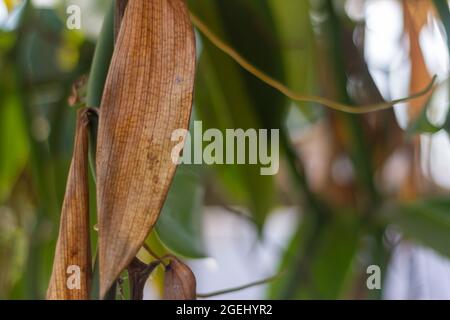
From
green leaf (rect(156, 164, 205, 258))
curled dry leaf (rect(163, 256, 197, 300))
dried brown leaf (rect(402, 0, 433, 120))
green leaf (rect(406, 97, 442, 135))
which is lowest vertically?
curled dry leaf (rect(163, 256, 197, 300))

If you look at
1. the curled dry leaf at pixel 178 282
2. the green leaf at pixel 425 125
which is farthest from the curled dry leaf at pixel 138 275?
the green leaf at pixel 425 125

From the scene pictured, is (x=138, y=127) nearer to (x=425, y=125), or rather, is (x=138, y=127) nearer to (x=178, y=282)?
(x=178, y=282)

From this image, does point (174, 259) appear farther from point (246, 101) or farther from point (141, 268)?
point (246, 101)

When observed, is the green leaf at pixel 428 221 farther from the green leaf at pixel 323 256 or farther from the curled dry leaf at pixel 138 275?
the curled dry leaf at pixel 138 275

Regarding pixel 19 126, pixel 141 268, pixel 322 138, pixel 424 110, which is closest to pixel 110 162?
pixel 141 268

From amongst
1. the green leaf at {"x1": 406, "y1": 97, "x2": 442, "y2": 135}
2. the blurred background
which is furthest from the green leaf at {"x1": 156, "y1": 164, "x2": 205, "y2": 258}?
the green leaf at {"x1": 406, "y1": 97, "x2": 442, "y2": 135}

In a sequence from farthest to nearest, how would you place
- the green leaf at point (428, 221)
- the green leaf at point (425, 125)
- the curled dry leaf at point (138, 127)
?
the green leaf at point (428, 221)
the green leaf at point (425, 125)
the curled dry leaf at point (138, 127)

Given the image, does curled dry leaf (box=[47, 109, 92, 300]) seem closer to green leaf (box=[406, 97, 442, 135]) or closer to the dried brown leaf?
green leaf (box=[406, 97, 442, 135])
